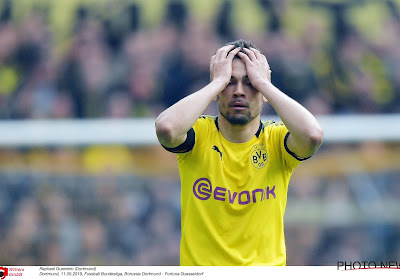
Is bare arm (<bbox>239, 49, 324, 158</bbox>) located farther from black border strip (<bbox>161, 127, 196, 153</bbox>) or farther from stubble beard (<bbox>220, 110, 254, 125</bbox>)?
black border strip (<bbox>161, 127, 196, 153</bbox>)

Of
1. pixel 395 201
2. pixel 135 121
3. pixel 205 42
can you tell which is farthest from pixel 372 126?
pixel 135 121

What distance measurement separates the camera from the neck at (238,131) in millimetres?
2945

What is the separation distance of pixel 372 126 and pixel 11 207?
352 centimetres

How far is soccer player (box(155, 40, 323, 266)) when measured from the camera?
2.83m

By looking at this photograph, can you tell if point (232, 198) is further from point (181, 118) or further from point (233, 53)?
point (233, 53)

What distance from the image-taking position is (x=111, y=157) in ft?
18.0

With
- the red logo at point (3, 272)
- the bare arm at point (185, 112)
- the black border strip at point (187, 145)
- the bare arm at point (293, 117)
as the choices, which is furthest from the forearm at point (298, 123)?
the red logo at point (3, 272)

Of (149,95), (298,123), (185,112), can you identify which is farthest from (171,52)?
(298,123)

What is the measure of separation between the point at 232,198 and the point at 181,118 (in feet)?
1.59

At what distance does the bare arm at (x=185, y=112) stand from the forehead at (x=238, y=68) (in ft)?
0.12

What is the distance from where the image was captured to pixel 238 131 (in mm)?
2945

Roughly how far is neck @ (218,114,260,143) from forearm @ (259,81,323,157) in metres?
0.18

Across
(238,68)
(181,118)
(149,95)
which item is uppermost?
(149,95)

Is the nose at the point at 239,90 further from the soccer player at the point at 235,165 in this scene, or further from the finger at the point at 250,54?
the finger at the point at 250,54
